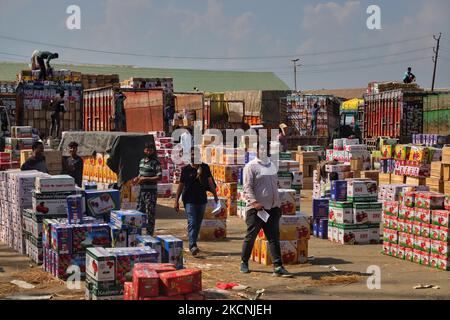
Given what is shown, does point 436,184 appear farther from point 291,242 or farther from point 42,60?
point 42,60

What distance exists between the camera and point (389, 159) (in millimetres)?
21594

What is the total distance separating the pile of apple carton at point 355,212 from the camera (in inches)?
560

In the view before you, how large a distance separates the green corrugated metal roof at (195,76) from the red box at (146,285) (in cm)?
6737

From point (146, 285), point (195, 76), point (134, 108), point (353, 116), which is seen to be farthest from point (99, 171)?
point (195, 76)

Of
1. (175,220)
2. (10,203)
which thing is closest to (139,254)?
(10,203)

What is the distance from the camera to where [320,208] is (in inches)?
597

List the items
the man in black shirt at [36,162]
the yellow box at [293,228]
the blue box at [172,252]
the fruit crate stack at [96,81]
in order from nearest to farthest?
1. the blue box at [172,252]
2. the yellow box at [293,228]
3. the man in black shirt at [36,162]
4. the fruit crate stack at [96,81]

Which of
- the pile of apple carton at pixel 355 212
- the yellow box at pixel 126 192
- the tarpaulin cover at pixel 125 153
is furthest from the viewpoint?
the yellow box at pixel 126 192

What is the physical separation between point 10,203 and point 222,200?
4340mm

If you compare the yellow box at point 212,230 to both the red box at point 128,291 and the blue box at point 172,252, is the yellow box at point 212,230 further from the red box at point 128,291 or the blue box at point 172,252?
the red box at point 128,291

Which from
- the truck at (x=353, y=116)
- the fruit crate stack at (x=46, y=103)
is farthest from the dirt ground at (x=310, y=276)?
the truck at (x=353, y=116)

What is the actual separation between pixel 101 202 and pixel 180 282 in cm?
447

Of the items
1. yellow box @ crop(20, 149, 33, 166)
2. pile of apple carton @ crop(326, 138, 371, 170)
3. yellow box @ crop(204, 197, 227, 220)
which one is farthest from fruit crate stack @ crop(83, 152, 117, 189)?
pile of apple carton @ crop(326, 138, 371, 170)
